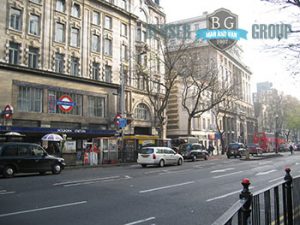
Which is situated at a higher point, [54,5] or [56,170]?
[54,5]

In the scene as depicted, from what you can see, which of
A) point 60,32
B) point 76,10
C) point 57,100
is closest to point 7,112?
point 57,100

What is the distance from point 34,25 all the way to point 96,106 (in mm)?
11205

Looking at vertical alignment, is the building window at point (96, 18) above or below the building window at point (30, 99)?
above

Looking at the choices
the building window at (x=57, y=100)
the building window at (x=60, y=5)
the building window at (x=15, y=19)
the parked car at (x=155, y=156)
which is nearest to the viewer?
the parked car at (x=155, y=156)

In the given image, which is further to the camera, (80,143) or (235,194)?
(80,143)

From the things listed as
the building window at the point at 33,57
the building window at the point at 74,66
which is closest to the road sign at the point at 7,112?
the building window at the point at 33,57

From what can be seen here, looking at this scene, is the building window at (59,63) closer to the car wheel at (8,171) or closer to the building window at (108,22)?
the building window at (108,22)

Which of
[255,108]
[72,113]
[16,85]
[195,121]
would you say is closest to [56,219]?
[16,85]

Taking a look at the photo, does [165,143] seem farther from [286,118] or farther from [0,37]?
[286,118]

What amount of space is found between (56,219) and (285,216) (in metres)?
4.96

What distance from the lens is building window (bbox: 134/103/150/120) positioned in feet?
140

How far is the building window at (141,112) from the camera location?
42.7 metres

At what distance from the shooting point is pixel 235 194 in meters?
10.9

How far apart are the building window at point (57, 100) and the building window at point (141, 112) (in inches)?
386
